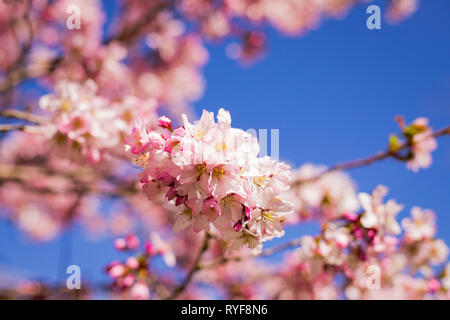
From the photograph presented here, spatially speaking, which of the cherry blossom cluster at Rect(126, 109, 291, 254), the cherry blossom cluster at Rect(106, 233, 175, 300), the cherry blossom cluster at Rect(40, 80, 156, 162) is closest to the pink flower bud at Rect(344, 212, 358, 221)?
the cherry blossom cluster at Rect(126, 109, 291, 254)

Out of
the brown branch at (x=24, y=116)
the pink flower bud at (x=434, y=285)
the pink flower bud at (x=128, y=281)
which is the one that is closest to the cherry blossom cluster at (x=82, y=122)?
the brown branch at (x=24, y=116)

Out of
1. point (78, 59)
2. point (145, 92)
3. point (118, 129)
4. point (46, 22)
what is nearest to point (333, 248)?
point (118, 129)

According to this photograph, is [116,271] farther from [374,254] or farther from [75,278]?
[374,254]

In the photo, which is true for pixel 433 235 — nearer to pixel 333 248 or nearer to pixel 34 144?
pixel 333 248

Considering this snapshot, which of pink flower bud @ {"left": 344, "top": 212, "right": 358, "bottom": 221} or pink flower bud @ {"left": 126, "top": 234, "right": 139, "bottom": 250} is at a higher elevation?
pink flower bud @ {"left": 344, "top": 212, "right": 358, "bottom": 221}

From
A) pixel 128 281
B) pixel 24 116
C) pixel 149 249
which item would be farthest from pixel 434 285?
pixel 24 116

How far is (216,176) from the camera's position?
1.13 m

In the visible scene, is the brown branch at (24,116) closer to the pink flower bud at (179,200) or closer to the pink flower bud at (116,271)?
the pink flower bud at (116,271)

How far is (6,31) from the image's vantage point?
5.93 metres

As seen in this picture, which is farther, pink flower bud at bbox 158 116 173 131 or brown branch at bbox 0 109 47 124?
brown branch at bbox 0 109 47 124

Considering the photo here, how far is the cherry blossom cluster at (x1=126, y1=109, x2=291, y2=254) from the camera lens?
1117mm

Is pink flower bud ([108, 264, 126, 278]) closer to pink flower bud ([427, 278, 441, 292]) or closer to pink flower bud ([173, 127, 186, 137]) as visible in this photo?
pink flower bud ([173, 127, 186, 137])

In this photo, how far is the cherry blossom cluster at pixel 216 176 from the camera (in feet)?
3.67
